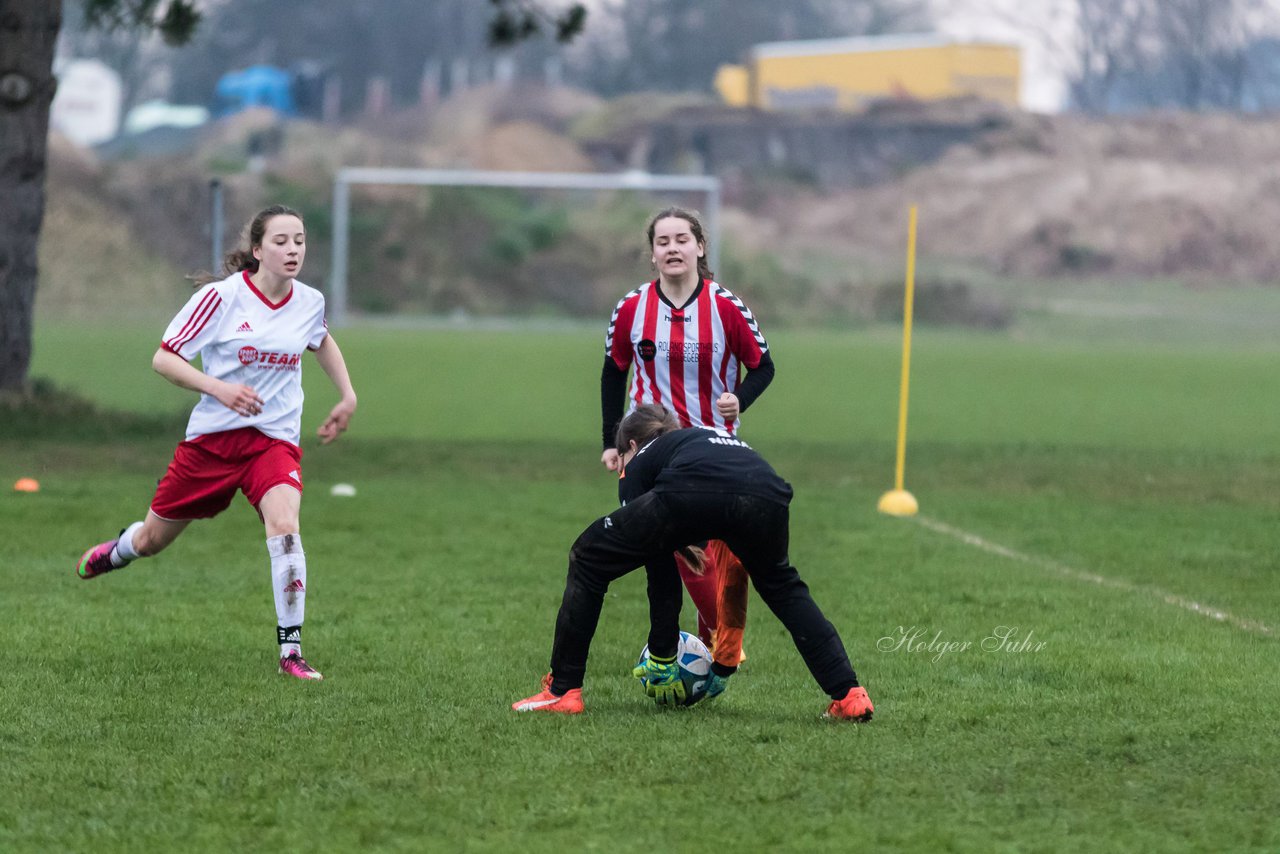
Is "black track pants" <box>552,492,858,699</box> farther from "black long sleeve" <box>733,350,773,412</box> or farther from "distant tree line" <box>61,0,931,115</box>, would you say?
"distant tree line" <box>61,0,931,115</box>

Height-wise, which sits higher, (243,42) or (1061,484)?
(243,42)

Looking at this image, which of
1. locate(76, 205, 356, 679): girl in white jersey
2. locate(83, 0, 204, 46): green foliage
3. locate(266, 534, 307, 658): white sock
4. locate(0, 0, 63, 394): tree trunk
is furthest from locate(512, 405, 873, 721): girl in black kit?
locate(83, 0, 204, 46): green foliage

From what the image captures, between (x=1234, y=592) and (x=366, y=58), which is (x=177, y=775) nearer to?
(x=1234, y=592)

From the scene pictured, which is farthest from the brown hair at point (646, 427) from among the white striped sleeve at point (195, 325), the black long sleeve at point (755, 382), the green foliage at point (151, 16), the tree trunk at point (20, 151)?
the green foliage at point (151, 16)

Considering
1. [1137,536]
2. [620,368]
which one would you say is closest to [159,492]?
[620,368]

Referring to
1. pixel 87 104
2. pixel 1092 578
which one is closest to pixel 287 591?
pixel 1092 578

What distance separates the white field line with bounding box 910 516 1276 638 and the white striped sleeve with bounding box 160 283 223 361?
4.77 meters

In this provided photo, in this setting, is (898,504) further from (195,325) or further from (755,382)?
(195,325)

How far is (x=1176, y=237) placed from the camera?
54000 mm

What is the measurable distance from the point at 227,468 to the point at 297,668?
89 centimetres

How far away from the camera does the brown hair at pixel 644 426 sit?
6266 millimetres

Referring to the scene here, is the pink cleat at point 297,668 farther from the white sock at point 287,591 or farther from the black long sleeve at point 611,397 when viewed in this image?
the black long sleeve at point 611,397

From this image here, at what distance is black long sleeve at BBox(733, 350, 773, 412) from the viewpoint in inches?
283

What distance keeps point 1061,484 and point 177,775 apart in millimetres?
10644
